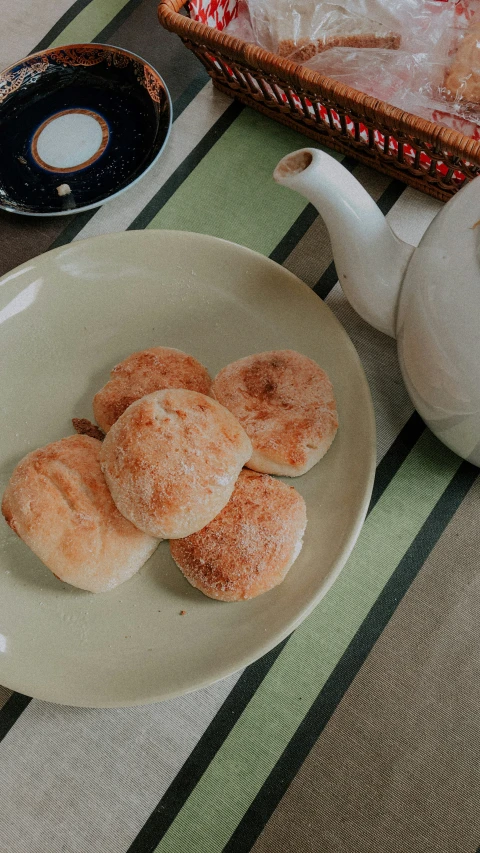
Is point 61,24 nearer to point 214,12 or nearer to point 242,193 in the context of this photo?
point 214,12

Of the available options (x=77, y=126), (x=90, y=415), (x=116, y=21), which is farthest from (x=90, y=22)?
(x=90, y=415)

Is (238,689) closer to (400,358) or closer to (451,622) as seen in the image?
(451,622)

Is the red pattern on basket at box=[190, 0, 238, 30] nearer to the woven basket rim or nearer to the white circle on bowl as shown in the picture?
the woven basket rim

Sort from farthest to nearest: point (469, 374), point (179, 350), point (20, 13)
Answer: point (20, 13) → point (179, 350) → point (469, 374)

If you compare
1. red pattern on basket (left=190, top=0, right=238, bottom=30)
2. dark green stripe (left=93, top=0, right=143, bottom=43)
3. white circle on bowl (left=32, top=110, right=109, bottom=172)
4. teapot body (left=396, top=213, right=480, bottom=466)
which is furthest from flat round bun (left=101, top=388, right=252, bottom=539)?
dark green stripe (left=93, top=0, right=143, bottom=43)

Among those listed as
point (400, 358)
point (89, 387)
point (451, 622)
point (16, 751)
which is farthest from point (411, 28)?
point (16, 751)
